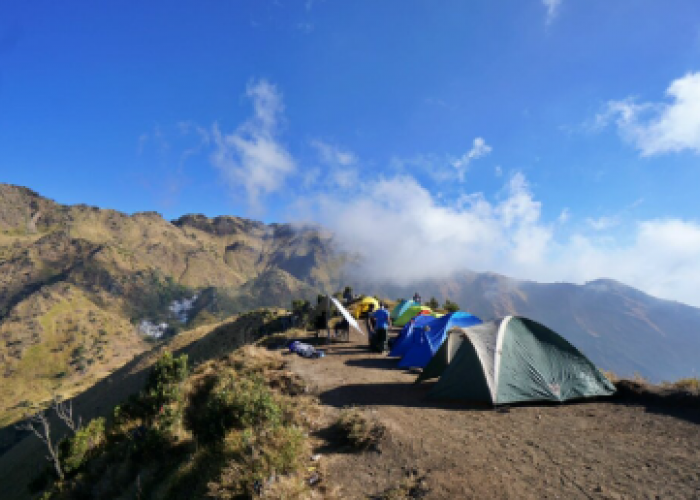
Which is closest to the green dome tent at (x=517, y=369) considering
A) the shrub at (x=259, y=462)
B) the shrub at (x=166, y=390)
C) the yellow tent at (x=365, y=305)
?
the shrub at (x=259, y=462)

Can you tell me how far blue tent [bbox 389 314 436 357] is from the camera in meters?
16.4

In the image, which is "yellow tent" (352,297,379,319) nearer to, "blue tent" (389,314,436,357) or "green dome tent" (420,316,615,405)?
"blue tent" (389,314,436,357)

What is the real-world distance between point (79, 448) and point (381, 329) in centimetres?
1276

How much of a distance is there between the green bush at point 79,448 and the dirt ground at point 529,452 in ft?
30.1

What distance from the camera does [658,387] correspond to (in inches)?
372

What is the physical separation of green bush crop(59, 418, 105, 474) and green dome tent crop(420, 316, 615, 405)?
39.7ft

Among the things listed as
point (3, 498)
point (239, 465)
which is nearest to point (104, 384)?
point (3, 498)

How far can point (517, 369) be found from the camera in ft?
32.8

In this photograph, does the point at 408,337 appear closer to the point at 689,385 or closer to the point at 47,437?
the point at 689,385

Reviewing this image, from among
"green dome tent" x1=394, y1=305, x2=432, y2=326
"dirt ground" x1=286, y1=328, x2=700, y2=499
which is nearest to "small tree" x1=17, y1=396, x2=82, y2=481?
"dirt ground" x1=286, y1=328, x2=700, y2=499

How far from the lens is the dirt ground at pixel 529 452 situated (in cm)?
554

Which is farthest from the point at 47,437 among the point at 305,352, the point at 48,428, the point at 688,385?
the point at 688,385

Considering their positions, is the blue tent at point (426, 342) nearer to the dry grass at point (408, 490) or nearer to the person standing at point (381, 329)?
the person standing at point (381, 329)

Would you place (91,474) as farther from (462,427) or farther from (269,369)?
(462,427)
